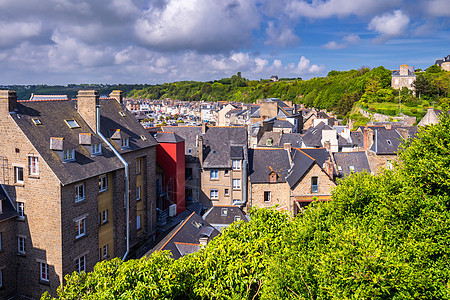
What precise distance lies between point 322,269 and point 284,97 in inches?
→ 7083

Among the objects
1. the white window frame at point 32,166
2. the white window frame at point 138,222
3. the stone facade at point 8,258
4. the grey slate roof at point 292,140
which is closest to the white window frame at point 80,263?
the stone facade at point 8,258

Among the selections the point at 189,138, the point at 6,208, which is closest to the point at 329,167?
the point at 189,138

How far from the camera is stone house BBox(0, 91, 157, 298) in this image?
81.1ft

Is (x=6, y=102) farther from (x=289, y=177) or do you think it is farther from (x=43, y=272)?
(x=289, y=177)

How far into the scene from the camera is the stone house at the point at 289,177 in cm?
3994

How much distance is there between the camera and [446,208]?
2089cm

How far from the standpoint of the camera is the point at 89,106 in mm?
31203

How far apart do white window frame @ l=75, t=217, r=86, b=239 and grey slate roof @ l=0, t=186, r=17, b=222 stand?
425 centimetres

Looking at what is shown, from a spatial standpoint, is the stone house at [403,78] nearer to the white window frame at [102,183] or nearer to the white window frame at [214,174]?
the white window frame at [214,174]

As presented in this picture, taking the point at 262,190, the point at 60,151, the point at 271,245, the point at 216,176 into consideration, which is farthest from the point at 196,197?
the point at 271,245

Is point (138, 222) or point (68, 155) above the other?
point (68, 155)

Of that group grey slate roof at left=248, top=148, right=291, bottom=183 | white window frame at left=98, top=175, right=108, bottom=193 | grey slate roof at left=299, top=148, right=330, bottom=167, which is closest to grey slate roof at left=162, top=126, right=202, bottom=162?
grey slate roof at left=248, top=148, right=291, bottom=183

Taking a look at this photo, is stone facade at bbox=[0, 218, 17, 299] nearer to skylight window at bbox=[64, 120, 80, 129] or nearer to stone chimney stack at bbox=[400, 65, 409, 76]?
skylight window at bbox=[64, 120, 80, 129]

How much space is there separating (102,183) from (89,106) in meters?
7.07
